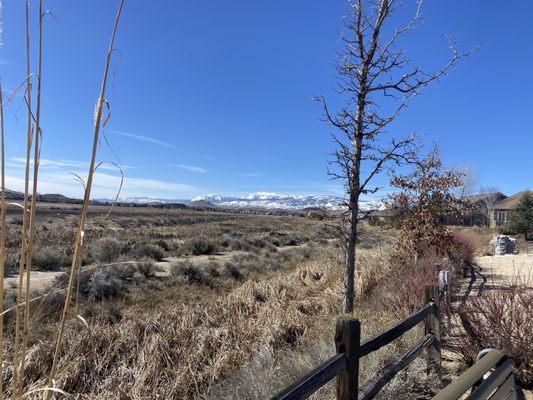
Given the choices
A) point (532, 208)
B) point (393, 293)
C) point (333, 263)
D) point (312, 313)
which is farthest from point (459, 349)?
point (532, 208)

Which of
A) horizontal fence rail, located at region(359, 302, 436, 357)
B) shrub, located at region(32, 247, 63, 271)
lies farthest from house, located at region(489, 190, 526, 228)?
horizontal fence rail, located at region(359, 302, 436, 357)

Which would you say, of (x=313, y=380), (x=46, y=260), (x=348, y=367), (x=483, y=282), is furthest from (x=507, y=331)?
(x=46, y=260)

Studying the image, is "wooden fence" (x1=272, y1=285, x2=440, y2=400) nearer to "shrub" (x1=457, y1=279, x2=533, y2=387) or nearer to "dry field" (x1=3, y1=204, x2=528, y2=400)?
"dry field" (x1=3, y1=204, x2=528, y2=400)

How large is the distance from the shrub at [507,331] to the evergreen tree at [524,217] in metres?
35.6

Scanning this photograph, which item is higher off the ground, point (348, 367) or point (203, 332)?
point (348, 367)

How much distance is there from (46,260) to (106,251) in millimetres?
3181

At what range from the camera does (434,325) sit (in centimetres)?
527

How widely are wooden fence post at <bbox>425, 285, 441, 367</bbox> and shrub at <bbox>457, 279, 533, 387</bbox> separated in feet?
1.31

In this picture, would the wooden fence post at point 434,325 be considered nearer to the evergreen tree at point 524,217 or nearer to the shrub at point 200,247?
the shrub at point 200,247

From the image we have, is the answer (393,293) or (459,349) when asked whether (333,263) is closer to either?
(393,293)

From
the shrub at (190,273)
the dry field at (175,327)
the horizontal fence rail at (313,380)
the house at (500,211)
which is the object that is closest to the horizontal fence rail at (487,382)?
the horizontal fence rail at (313,380)

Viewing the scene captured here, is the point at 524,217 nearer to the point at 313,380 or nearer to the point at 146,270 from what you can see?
the point at 146,270

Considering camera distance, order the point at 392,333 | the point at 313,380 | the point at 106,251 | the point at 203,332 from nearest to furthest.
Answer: the point at 313,380 → the point at 392,333 → the point at 203,332 → the point at 106,251

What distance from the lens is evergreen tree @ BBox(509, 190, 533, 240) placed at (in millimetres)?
35750
